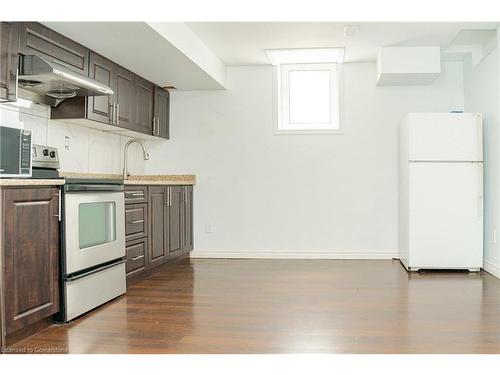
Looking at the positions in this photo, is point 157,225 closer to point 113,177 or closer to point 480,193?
point 113,177

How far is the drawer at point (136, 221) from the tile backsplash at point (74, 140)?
671 mm

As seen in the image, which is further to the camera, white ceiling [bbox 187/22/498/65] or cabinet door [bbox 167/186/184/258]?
cabinet door [bbox 167/186/184/258]

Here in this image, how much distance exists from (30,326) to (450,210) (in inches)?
146

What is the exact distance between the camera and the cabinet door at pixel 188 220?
17.7 feet

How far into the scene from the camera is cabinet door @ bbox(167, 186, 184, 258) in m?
4.93

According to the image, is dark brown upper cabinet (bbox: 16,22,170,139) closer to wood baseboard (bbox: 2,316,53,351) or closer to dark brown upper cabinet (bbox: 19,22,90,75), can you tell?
dark brown upper cabinet (bbox: 19,22,90,75)

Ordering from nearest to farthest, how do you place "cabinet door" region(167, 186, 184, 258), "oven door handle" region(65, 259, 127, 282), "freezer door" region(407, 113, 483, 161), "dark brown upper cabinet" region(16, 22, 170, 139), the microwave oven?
the microwave oven → "oven door handle" region(65, 259, 127, 282) → "dark brown upper cabinet" region(16, 22, 170, 139) → "freezer door" region(407, 113, 483, 161) → "cabinet door" region(167, 186, 184, 258)

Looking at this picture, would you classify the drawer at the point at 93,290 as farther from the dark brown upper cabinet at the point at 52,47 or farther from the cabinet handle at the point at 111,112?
the dark brown upper cabinet at the point at 52,47

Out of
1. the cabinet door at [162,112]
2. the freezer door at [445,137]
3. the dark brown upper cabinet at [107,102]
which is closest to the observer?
the dark brown upper cabinet at [107,102]

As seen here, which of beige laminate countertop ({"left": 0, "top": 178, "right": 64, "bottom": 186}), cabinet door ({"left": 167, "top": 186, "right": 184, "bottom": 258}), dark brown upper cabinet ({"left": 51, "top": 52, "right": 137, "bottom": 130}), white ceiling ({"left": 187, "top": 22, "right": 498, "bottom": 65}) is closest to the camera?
beige laminate countertop ({"left": 0, "top": 178, "right": 64, "bottom": 186})

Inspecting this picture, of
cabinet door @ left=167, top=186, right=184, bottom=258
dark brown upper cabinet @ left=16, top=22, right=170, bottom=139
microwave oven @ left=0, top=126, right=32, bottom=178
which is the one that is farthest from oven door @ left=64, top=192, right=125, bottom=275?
cabinet door @ left=167, top=186, right=184, bottom=258

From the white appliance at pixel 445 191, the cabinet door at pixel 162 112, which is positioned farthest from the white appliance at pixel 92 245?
the white appliance at pixel 445 191

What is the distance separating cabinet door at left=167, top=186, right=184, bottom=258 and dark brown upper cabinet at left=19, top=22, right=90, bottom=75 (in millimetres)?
1602

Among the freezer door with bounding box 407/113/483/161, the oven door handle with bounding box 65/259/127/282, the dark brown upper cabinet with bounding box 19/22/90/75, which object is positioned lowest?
the oven door handle with bounding box 65/259/127/282
